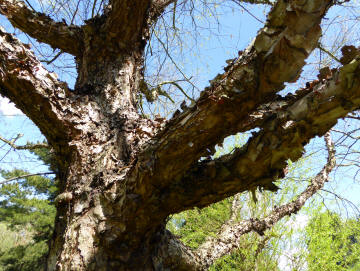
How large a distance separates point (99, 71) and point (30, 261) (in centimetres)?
1229

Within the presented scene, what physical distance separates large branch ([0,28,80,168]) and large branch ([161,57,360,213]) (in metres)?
0.85

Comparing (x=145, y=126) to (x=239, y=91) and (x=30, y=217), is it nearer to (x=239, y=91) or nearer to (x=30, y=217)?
(x=239, y=91)

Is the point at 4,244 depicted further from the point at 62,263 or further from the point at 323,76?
the point at 323,76

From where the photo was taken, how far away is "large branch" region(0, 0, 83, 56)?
7.18 feet

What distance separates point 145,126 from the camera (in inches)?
73.2

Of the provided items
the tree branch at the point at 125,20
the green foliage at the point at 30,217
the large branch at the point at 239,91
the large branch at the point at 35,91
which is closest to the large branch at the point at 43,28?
the tree branch at the point at 125,20

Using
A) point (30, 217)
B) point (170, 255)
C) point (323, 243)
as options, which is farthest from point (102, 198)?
point (30, 217)

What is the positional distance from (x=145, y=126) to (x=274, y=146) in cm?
100

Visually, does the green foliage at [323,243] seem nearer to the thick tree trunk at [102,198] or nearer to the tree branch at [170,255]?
the tree branch at [170,255]

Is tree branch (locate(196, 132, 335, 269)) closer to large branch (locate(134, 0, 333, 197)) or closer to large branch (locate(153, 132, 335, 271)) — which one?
large branch (locate(153, 132, 335, 271))

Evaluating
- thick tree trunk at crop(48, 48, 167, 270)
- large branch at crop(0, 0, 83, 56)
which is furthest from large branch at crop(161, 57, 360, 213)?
large branch at crop(0, 0, 83, 56)

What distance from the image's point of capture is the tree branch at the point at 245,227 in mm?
2111

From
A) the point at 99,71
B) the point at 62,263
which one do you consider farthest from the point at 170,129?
the point at 99,71

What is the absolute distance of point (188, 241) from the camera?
7.79m
